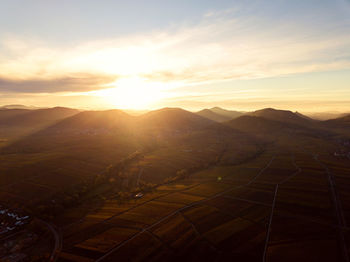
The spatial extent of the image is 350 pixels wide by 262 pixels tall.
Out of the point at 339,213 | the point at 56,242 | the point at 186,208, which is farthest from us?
the point at 186,208

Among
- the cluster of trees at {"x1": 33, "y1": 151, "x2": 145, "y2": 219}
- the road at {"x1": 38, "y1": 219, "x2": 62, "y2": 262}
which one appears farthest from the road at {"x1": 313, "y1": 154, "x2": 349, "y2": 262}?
the cluster of trees at {"x1": 33, "y1": 151, "x2": 145, "y2": 219}

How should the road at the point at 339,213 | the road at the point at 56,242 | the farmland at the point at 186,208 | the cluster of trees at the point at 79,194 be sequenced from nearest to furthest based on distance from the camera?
the road at the point at 339,213
the farmland at the point at 186,208
the road at the point at 56,242
the cluster of trees at the point at 79,194

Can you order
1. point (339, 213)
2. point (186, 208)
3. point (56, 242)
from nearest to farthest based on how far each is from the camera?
point (56, 242), point (339, 213), point (186, 208)

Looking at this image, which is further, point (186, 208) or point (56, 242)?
point (186, 208)

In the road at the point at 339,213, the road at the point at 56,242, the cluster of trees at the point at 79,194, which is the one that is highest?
the road at the point at 339,213

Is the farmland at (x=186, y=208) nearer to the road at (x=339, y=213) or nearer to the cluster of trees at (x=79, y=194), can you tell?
the road at (x=339, y=213)

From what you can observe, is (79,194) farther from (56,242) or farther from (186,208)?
(186,208)

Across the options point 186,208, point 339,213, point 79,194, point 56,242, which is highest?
point 339,213

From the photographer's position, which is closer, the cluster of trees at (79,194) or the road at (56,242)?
the road at (56,242)

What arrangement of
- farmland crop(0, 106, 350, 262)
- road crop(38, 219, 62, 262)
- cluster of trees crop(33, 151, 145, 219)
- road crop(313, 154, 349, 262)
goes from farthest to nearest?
1. cluster of trees crop(33, 151, 145, 219)
2. road crop(38, 219, 62, 262)
3. farmland crop(0, 106, 350, 262)
4. road crop(313, 154, 349, 262)

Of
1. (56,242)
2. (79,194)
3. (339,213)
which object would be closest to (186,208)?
(56,242)

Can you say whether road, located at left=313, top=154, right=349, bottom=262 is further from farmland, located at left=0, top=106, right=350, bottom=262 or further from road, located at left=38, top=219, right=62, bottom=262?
road, located at left=38, top=219, right=62, bottom=262

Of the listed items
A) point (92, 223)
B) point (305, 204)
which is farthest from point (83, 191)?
point (305, 204)

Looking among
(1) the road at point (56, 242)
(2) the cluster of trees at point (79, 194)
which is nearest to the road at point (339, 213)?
(1) the road at point (56, 242)
